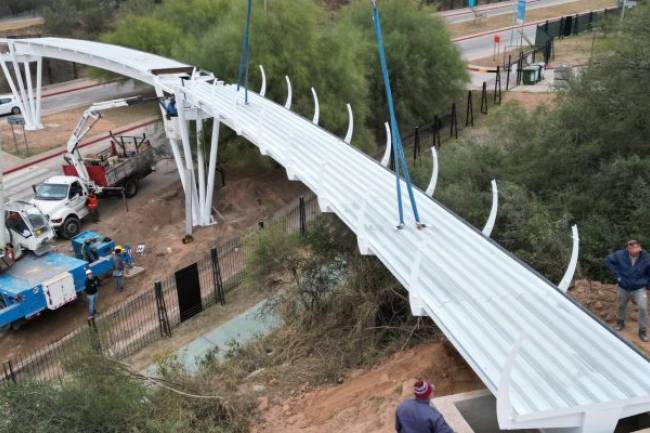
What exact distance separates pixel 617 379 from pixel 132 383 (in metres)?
6.62

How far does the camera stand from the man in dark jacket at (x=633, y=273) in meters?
8.16

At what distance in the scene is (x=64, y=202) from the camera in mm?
20984

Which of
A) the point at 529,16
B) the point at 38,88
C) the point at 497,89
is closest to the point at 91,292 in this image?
the point at 38,88

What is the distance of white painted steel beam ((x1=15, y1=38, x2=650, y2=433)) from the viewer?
5.68 metres

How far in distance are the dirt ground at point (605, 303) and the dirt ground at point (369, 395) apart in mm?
2599

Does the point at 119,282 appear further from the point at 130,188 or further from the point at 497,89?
the point at 497,89

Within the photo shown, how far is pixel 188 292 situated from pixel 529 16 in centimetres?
5636

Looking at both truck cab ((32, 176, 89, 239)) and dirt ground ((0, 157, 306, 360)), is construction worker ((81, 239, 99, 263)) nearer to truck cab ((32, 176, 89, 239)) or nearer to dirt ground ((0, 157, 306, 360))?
dirt ground ((0, 157, 306, 360))

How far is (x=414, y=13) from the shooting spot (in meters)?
30.9

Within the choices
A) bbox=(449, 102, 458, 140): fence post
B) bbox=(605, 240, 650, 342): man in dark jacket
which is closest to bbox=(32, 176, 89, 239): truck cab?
bbox=(449, 102, 458, 140): fence post

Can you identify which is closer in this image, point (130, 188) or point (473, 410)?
point (473, 410)

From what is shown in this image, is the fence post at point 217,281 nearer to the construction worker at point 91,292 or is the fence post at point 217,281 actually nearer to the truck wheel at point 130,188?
the construction worker at point 91,292

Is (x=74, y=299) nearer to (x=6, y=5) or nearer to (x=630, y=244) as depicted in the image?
(x=630, y=244)

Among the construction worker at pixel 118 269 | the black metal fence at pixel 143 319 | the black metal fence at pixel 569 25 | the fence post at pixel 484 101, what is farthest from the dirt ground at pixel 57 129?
the black metal fence at pixel 569 25
